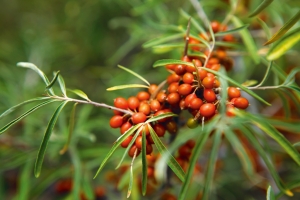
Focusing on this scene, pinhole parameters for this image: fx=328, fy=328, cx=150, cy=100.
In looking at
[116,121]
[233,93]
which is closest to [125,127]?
[116,121]

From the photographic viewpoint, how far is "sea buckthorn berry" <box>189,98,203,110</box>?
749 mm

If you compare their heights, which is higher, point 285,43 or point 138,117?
point 285,43

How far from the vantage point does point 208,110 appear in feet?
2.39

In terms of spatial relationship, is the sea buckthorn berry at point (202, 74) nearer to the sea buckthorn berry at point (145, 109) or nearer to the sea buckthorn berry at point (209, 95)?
the sea buckthorn berry at point (209, 95)

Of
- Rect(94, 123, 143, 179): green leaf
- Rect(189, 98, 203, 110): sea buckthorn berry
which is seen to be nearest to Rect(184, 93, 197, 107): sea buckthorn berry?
Rect(189, 98, 203, 110): sea buckthorn berry

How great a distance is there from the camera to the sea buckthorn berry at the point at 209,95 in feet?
2.45

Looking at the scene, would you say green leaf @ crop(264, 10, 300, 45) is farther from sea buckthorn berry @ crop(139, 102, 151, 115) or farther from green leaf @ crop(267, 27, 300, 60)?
sea buckthorn berry @ crop(139, 102, 151, 115)

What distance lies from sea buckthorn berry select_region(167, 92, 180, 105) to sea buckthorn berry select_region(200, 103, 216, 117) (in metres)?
0.08

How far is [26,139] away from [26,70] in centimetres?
64

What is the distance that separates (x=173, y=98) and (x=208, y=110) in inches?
4.1

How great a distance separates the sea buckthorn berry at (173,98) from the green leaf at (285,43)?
231mm

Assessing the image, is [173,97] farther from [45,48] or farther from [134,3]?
[45,48]

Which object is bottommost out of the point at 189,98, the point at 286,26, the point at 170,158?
the point at 170,158

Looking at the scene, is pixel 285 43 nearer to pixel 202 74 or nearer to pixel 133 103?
pixel 202 74
